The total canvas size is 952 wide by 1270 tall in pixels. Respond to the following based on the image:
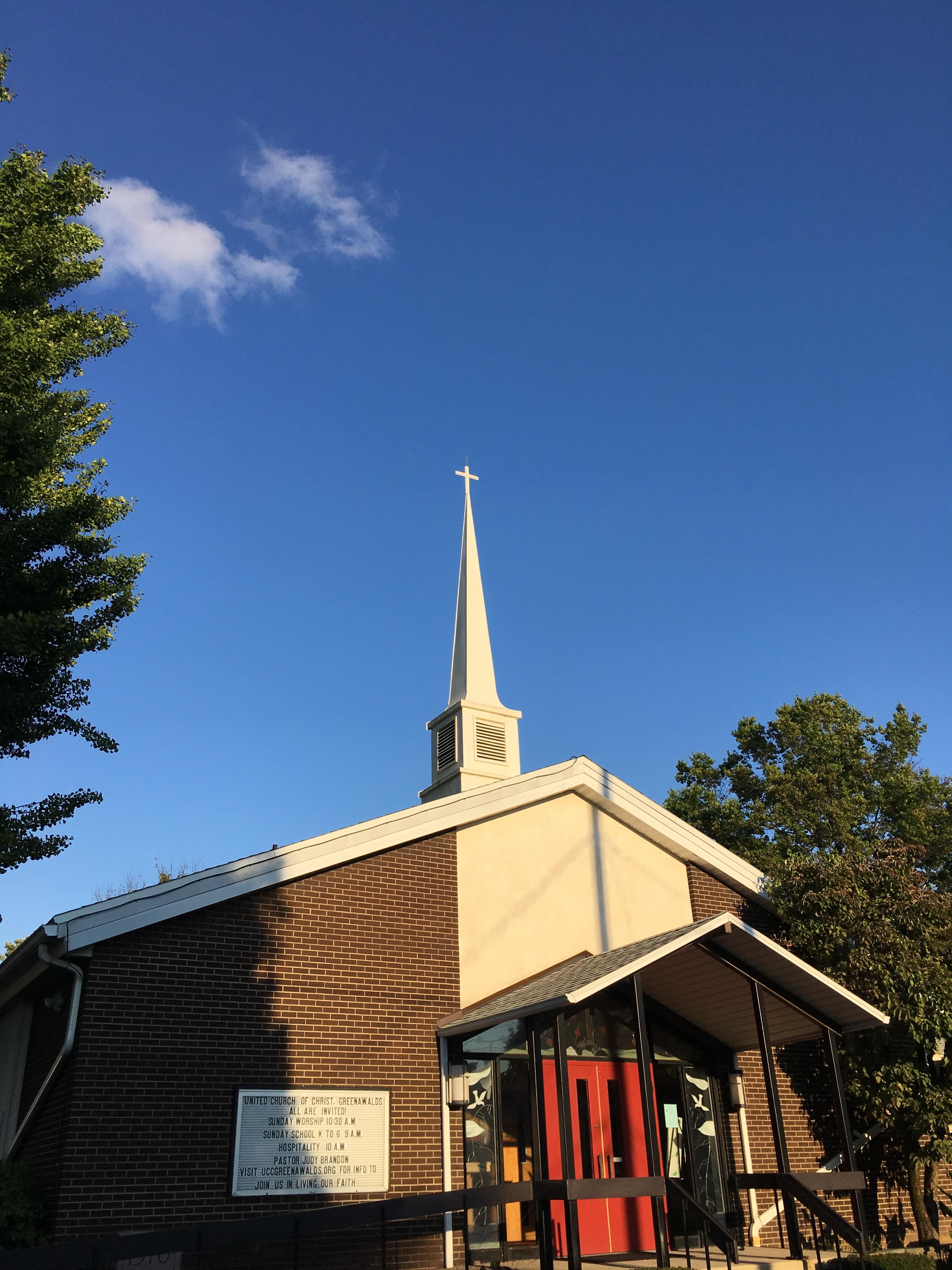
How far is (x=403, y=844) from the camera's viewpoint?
45.5ft

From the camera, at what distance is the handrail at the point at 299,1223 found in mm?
7629

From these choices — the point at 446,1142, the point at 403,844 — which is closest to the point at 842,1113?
the point at 446,1142

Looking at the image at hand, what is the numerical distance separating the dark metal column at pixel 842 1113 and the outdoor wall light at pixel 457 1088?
15.5 feet

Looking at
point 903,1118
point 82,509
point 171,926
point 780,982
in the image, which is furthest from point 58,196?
point 903,1118

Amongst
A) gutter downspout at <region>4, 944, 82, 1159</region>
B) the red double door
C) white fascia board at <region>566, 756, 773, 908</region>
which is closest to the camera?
gutter downspout at <region>4, 944, 82, 1159</region>

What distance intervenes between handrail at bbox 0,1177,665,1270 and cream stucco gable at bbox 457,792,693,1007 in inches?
127

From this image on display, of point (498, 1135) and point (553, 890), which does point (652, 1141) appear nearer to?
point (498, 1135)

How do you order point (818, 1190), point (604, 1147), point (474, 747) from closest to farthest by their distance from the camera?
point (818, 1190)
point (604, 1147)
point (474, 747)

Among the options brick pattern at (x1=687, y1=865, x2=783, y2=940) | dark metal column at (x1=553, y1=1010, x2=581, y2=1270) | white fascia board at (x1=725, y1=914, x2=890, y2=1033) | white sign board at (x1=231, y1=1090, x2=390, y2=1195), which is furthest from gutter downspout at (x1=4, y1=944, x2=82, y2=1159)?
brick pattern at (x1=687, y1=865, x2=783, y2=940)

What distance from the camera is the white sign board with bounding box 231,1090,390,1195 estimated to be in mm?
11359

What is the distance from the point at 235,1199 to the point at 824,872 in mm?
9633

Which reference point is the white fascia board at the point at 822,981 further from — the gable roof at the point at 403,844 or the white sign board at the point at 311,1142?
the white sign board at the point at 311,1142

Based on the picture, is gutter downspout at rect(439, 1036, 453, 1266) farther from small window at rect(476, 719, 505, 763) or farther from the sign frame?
small window at rect(476, 719, 505, 763)

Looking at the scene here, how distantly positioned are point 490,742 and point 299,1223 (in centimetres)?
1166
